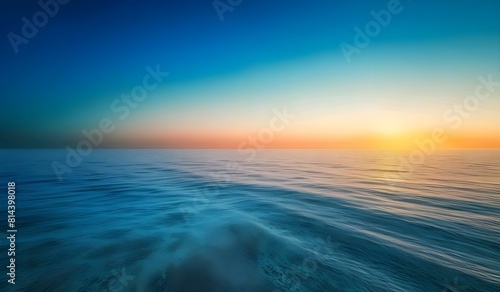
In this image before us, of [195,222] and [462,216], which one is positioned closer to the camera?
[195,222]

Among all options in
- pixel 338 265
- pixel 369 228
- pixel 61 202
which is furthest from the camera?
pixel 61 202

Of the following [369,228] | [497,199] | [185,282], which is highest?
[185,282]

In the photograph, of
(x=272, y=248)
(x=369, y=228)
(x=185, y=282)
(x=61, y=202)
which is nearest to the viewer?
(x=185, y=282)

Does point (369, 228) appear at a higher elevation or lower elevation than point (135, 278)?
lower

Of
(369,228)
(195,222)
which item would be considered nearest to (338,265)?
(369,228)

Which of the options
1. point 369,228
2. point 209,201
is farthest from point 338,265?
point 209,201

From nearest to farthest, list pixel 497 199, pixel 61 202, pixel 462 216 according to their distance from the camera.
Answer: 1. pixel 462 216
2. pixel 61 202
3. pixel 497 199

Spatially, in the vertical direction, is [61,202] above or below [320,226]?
above

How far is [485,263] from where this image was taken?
5289 millimetres

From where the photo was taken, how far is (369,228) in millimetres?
7371

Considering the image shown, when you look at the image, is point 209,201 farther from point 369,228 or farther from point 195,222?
point 369,228

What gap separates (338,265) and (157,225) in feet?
20.7

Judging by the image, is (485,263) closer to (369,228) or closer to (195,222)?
(369,228)

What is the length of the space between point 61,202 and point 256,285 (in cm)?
1219
